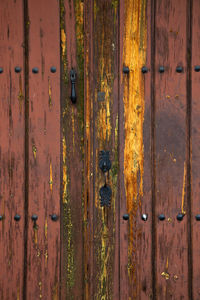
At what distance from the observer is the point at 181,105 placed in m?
1.11

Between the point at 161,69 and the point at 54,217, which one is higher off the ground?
the point at 161,69

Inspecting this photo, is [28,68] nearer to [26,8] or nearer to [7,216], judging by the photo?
[26,8]

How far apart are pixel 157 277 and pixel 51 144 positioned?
70cm

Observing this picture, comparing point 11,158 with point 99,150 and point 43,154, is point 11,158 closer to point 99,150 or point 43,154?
point 43,154

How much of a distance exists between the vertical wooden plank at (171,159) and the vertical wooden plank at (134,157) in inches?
1.8

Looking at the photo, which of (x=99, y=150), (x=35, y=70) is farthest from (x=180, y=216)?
(x=35, y=70)

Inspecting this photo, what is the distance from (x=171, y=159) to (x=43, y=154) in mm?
530

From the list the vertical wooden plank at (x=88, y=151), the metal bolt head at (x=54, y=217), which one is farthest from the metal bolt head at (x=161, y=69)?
the metal bolt head at (x=54, y=217)

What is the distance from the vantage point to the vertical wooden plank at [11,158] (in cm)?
113

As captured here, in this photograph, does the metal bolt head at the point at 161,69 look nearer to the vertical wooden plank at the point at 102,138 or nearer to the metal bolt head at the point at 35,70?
the vertical wooden plank at the point at 102,138

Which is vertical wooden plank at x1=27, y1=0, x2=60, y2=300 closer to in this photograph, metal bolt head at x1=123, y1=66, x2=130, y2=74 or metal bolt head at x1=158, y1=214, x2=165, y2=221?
metal bolt head at x1=123, y1=66, x2=130, y2=74

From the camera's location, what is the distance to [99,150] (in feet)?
3.72

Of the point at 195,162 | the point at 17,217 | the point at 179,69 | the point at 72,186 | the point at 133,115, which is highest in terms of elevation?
the point at 179,69

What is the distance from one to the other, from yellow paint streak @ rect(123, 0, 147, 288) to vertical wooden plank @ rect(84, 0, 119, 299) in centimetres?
5
